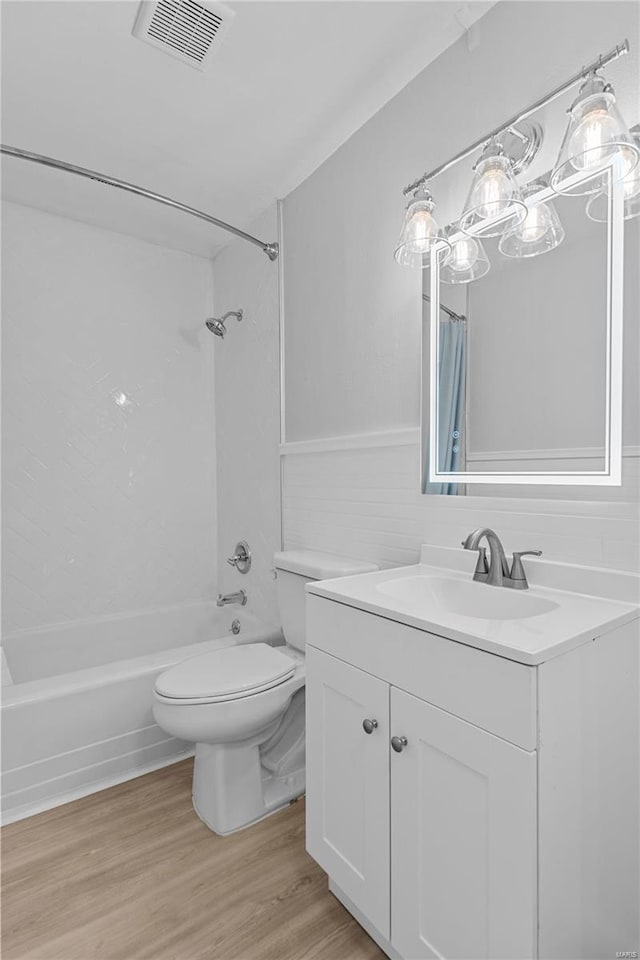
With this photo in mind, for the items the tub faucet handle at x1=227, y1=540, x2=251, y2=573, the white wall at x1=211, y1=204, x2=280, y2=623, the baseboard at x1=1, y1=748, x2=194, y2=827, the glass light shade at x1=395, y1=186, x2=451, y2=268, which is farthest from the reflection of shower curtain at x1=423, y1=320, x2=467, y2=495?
the baseboard at x1=1, y1=748, x2=194, y2=827

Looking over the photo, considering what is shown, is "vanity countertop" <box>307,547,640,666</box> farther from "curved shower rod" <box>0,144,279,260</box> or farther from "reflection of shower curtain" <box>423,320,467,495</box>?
"curved shower rod" <box>0,144,279,260</box>

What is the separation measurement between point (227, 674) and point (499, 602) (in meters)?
0.92

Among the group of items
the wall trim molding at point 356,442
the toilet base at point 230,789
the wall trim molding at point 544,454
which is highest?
the wall trim molding at point 356,442

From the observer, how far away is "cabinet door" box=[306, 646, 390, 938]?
3.68 ft

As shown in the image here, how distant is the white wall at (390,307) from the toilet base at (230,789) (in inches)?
31.2

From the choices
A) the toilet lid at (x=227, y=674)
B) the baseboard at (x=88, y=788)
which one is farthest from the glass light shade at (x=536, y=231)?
the baseboard at (x=88, y=788)

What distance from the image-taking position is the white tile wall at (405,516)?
117 centimetres

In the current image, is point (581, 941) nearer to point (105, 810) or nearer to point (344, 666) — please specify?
point (344, 666)

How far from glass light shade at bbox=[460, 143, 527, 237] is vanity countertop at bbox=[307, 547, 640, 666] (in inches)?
35.2

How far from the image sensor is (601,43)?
1.18 m

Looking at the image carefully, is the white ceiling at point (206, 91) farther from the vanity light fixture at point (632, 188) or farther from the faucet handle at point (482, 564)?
the faucet handle at point (482, 564)

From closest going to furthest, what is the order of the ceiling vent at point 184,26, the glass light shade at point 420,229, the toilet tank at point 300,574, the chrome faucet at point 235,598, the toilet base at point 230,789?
the ceiling vent at point 184,26, the glass light shade at point 420,229, the toilet base at point 230,789, the toilet tank at point 300,574, the chrome faucet at point 235,598

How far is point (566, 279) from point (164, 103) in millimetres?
1474

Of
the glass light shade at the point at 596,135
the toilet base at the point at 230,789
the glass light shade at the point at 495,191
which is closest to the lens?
the glass light shade at the point at 596,135
